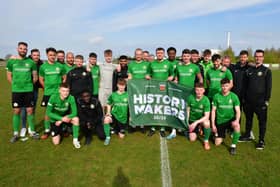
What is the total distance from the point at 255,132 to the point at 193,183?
376 centimetres

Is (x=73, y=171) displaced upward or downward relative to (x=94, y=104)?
downward

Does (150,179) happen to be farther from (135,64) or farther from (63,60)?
(63,60)

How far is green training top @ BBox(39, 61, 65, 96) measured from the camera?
5566mm

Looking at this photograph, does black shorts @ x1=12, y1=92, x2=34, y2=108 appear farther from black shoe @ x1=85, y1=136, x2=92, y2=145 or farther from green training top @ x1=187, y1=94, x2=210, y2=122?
green training top @ x1=187, y1=94, x2=210, y2=122

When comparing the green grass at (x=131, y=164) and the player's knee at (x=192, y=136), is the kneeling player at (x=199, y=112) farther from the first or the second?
the green grass at (x=131, y=164)

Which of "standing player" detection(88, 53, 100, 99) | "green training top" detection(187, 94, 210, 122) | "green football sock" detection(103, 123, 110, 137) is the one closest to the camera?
"green training top" detection(187, 94, 210, 122)

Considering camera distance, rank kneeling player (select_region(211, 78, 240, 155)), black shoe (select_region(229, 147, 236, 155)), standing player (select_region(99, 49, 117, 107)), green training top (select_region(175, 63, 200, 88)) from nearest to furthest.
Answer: black shoe (select_region(229, 147, 236, 155))
kneeling player (select_region(211, 78, 240, 155))
green training top (select_region(175, 63, 200, 88))
standing player (select_region(99, 49, 117, 107))

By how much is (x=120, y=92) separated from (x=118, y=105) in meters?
0.35

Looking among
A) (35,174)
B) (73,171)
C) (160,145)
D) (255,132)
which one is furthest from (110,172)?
(255,132)

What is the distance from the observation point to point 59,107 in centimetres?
525

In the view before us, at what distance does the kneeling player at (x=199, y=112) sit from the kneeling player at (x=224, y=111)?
16 cm

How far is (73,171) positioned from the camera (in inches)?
156

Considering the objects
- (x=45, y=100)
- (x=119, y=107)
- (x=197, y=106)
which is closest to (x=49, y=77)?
(x=45, y=100)

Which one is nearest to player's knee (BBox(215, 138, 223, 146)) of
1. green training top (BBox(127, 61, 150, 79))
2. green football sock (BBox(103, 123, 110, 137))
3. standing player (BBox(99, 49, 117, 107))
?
green training top (BBox(127, 61, 150, 79))
